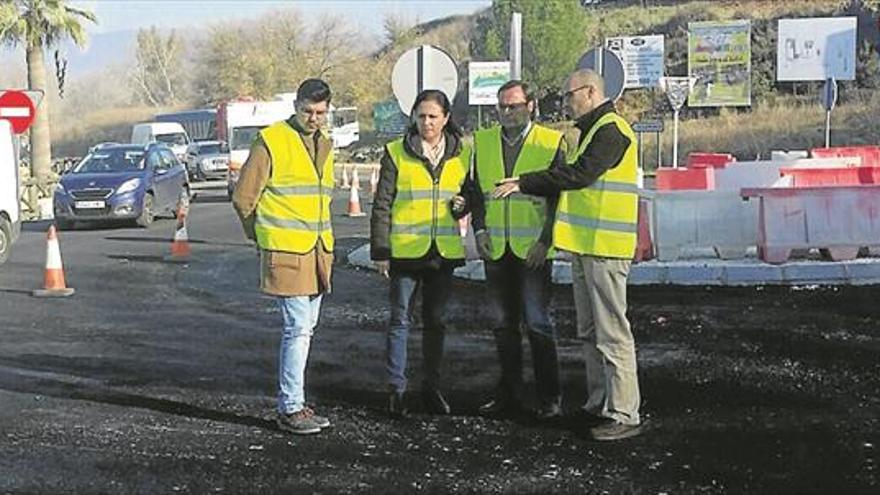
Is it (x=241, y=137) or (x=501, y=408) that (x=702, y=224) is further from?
(x=241, y=137)

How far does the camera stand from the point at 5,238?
16.6 m

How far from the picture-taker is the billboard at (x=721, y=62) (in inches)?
2052

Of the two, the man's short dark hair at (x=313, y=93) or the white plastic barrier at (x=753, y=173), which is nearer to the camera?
the man's short dark hair at (x=313, y=93)

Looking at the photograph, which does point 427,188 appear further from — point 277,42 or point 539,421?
point 277,42

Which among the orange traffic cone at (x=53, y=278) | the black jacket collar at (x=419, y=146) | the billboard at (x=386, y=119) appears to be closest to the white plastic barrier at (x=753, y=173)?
the orange traffic cone at (x=53, y=278)

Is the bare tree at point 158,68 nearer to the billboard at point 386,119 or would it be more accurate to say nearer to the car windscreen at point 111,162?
the billboard at point 386,119

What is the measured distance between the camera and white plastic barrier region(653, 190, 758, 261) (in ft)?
45.2

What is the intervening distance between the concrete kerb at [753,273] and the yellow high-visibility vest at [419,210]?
5.50 m

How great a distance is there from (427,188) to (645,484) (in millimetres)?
2239

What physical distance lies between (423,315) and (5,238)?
Answer: 11269 millimetres

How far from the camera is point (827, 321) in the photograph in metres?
10.1

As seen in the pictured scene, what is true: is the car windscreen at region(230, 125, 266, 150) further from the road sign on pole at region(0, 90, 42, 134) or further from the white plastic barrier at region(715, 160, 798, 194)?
the white plastic barrier at region(715, 160, 798, 194)

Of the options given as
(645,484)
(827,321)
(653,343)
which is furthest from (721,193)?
(645,484)

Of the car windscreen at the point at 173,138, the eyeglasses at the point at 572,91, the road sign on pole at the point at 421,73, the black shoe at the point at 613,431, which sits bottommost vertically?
the black shoe at the point at 613,431
